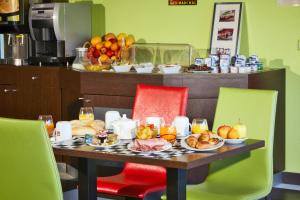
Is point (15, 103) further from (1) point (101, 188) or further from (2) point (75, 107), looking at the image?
(1) point (101, 188)

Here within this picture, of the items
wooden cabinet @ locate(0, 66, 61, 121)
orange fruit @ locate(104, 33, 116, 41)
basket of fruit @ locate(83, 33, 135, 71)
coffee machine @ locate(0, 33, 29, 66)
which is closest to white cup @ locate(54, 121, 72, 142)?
basket of fruit @ locate(83, 33, 135, 71)

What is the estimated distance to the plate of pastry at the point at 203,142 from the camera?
10.9ft

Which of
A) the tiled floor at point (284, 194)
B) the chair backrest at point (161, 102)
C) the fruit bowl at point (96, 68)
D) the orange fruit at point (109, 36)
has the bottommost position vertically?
the tiled floor at point (284, 194)

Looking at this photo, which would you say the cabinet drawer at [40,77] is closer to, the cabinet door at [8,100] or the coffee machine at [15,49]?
the cabinet door at [8,100]

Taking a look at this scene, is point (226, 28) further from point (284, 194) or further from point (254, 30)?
point (284, 194)

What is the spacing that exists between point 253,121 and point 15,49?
3522 mm

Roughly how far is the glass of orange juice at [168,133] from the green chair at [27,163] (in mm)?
732

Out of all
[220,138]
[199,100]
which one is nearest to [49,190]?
[220,138]

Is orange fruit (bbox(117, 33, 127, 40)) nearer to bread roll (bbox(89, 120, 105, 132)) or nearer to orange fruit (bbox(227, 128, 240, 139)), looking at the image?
bread roll (bbox(89, 120, 105, 132))

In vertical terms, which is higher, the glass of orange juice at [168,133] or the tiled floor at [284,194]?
the glass of orange juice at [168,133]

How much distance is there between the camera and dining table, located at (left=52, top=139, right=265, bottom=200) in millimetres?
3111

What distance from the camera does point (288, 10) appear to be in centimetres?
591

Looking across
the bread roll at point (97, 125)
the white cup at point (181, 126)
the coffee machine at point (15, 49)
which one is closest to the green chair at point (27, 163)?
the bread roll at point (97, 125)

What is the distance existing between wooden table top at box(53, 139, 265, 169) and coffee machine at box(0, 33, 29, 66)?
11.7 ft
